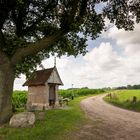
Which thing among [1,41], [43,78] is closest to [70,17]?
[1,41]

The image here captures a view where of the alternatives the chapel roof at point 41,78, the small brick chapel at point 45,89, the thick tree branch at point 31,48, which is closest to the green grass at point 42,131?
the thick tree branch at point 31,48

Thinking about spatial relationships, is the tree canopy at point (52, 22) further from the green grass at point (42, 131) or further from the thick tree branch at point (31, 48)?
the green grass at point (42, 131)

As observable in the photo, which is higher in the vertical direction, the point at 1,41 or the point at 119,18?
the point at 119,18

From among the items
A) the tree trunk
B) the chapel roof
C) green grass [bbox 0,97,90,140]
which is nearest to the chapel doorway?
the chapel roof

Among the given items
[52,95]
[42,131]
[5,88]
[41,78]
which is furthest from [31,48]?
[52,95]

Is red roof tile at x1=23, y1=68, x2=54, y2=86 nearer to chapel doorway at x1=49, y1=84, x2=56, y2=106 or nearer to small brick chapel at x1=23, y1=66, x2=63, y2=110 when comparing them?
small brick chapel at x1=23, y1=66, x2=63, y2=110

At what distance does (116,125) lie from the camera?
20828 mm

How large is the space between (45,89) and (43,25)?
638 inches

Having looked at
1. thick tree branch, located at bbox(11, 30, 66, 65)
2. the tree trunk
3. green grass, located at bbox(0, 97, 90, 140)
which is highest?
thick tree branch, located at bbox(11, 30, 66, 65)

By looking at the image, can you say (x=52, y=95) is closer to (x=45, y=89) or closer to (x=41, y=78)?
(x=45, y=89)

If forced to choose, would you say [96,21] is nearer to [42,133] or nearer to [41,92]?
[42,133]

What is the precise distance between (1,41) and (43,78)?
63.5 feet

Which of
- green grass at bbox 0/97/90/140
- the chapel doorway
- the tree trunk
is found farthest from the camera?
the chapel doorway

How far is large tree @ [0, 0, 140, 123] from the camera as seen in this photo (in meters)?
20.9
